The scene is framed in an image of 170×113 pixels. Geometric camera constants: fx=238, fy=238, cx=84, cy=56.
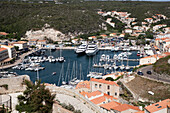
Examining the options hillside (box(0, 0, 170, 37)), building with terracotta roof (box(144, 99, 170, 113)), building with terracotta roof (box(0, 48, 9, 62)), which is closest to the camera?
building with terracotta roof (box(144, 99, 170, 113))

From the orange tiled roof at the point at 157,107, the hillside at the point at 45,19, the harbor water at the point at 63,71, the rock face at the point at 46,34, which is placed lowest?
the harbor water at the point at 63,71

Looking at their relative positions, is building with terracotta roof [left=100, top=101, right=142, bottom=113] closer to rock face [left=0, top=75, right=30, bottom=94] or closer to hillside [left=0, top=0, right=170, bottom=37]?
rock face [left=0, top=75, right=30, bottom=94]

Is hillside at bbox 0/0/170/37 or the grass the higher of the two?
hillside at bbox 0/0/170/37

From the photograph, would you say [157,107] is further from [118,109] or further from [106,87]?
[106,87]

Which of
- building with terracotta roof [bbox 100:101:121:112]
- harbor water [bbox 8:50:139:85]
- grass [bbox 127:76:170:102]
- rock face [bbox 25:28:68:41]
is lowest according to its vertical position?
harbor water [bbox 8:50:139:85]

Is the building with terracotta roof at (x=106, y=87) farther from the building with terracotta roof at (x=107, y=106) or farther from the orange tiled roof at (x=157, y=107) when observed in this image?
the orange tiled roof at (x=157, y=107)

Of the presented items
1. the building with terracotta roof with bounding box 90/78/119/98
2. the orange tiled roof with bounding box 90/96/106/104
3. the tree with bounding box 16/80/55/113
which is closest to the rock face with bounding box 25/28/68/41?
the building with terracotta roof with bounding box 90/78/119/98

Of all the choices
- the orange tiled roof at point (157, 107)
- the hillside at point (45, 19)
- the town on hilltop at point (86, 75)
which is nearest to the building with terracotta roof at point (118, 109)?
the town on hilltop at point (86, 75)

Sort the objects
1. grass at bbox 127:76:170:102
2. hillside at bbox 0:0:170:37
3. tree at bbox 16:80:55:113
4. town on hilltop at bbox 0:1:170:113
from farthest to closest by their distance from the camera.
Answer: hillside at bbox 0:0:170:37
grass at bbox 127:76:170:102
town on hilltop at bbox 0:1:170:113
tree at bbox 16:80:55:113

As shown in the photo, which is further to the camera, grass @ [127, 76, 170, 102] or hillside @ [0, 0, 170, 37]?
hillside @ [0, 0, 170, 37]
